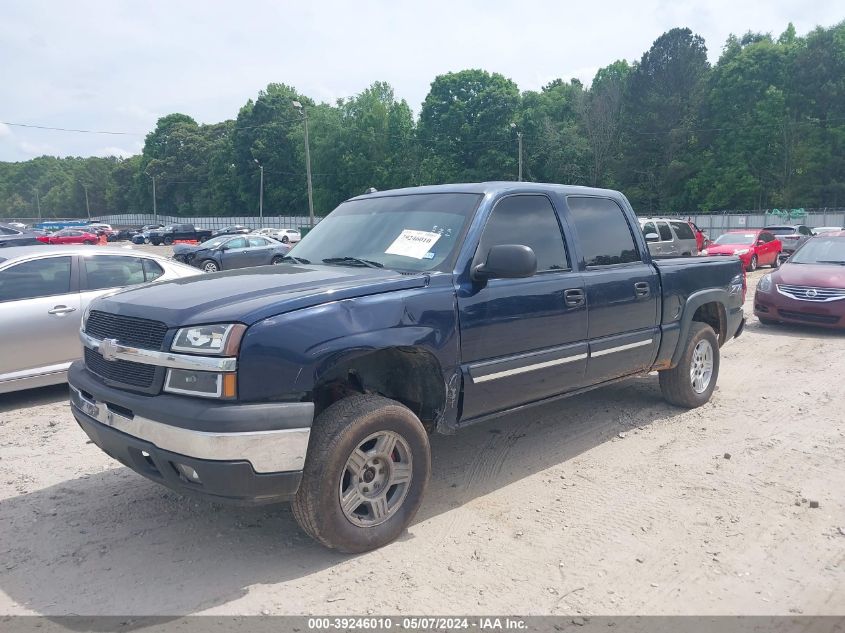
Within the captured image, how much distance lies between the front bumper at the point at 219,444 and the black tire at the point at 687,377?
401 cm

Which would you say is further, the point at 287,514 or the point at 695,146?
the point at 695,146

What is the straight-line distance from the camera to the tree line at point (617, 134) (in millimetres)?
54438

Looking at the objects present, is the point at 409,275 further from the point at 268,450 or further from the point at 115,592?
the point at 115,592

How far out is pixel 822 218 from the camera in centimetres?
4509

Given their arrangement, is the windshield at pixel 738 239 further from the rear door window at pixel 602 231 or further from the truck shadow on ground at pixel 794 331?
the rear door window at pixel 602 231

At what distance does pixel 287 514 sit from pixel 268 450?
1170mm

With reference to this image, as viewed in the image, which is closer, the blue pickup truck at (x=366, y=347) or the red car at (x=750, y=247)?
the blue pickup truck at (x=366, y=347)

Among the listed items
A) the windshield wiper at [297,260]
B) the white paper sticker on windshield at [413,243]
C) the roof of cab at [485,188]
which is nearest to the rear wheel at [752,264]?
the roof of cab at [485,188]

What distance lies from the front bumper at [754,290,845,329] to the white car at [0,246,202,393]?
890 cm

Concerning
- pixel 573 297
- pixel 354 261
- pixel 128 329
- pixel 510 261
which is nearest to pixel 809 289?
pixel 573 297

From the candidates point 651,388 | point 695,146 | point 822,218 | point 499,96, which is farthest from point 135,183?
point 651,388

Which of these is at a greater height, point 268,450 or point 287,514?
point 268,450

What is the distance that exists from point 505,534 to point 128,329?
2385 mm

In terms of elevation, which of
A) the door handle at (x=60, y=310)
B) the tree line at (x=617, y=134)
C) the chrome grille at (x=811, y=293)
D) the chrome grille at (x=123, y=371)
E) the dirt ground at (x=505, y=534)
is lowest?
the dirt ground at (x=505, y=534)
